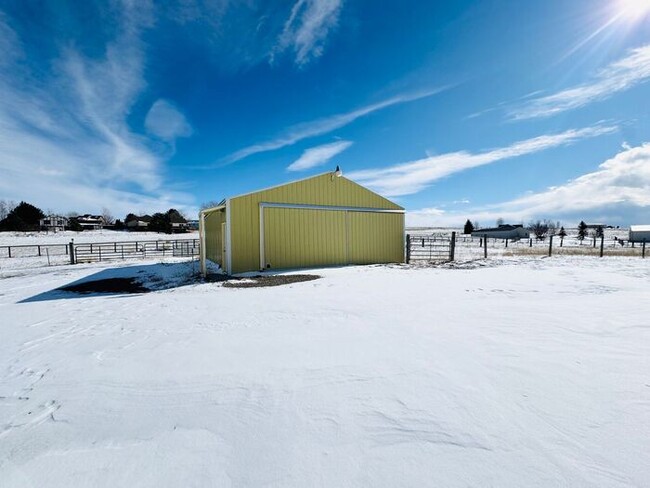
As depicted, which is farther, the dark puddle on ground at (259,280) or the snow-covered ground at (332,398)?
the dark puddle on ground at (259,280)

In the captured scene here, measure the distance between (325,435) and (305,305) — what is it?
12.4 feet

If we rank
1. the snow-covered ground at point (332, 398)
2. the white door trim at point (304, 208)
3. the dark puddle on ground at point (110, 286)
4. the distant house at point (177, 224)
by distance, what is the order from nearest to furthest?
the snow-covered ground at point (332, 398), the dark puddle on ground at point (110, 286), the white door trim at point (304, 208), the distant house at point (177, 224)

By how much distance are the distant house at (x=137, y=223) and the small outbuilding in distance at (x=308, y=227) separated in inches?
2272

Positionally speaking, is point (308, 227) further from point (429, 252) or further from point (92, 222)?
point (92, 222)

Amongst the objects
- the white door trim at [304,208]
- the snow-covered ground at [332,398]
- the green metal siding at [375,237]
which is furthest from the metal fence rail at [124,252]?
the snow-covered ground at [332,398]

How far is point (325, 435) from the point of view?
6.84ft

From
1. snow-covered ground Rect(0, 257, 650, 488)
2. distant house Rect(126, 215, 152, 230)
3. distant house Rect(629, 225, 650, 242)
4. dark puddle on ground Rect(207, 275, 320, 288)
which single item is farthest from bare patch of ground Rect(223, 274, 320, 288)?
distant house Rect(629, 225, 650, 242)

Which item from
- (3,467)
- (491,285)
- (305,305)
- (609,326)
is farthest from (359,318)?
(491,285)

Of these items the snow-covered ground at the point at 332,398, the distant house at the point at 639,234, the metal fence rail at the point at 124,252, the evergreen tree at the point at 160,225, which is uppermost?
the evergreen tree at the point at 160,225

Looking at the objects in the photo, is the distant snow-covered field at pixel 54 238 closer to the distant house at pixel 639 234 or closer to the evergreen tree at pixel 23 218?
the evergreen tree at pixel 23 218

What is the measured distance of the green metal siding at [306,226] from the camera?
11211 millimetres

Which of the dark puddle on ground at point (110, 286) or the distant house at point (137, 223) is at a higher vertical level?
the distant house at point (137, 223)

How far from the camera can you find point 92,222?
251 ft

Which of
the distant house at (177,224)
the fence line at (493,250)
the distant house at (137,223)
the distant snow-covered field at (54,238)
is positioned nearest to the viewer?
the fence line at (493,250)
